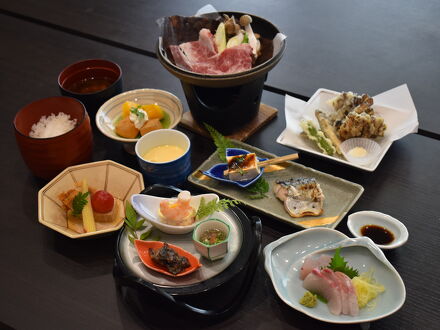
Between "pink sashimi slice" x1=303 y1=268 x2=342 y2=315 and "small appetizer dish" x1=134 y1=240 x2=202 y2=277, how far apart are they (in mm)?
309

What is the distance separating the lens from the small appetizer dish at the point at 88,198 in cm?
145

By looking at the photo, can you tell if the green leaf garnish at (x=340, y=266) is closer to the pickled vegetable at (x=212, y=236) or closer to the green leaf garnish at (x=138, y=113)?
the pickled vegetable at (x=212, y=236)

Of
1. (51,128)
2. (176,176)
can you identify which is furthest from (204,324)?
(51,128)

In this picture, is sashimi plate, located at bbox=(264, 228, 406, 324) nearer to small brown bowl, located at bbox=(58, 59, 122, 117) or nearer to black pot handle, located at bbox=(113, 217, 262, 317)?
black pot handle, located at bbox=(113, 217, 262, 317)

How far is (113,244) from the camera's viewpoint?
1458mm

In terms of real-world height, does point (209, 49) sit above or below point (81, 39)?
above

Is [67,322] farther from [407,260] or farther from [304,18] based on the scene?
[304,18]

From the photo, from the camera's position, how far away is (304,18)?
8.38 feet

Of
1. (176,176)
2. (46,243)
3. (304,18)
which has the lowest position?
(46,243)

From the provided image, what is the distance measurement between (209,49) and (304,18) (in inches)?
38.6

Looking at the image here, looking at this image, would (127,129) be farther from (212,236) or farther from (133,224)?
(212,236)

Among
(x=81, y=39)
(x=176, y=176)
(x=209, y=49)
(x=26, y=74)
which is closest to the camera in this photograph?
(x=176, y=176)

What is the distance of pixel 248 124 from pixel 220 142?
0.21 meters

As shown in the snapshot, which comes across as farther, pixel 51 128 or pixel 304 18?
pixel 304 18
